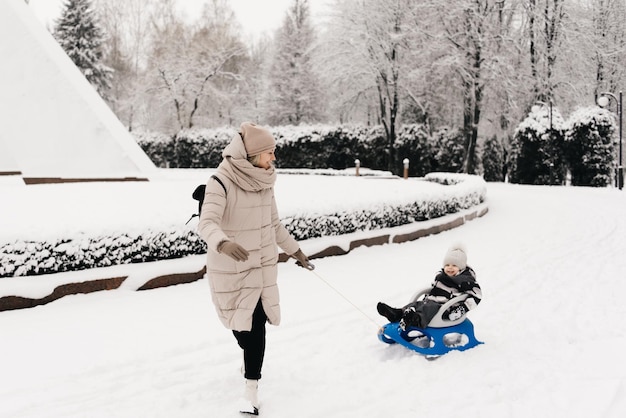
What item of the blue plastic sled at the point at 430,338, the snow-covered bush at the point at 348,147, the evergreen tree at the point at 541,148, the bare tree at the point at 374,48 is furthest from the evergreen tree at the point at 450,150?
the blue plastic sled at the point at 430,338

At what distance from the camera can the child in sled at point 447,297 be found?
383cm

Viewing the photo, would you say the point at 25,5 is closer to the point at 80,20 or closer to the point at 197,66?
the point at 197,66

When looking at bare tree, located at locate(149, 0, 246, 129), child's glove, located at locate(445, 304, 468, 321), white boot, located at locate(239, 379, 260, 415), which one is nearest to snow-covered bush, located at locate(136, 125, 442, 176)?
bare tree, located at locate(149, 0, 246, 129)

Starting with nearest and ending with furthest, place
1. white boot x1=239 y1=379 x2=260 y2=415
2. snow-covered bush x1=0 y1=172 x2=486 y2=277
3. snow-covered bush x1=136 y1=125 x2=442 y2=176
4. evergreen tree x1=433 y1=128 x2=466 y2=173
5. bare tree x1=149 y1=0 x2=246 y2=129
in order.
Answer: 1. white boot x1=239 y1=379 x2=260 y2=415
2. snow-covered bush x1=0 y1=172 x2=486 y2=277
3. evergreen tree x1=433 y1=128 x2=466 y2=173
4. snow-covered bush x1=136 y1=125 x2=442 y2=176
5. bare tree x1=149 y1=0 x2=246 y2=129

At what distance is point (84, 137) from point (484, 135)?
2593 cm

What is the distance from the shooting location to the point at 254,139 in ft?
9.52

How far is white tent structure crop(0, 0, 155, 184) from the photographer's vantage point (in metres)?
8.63

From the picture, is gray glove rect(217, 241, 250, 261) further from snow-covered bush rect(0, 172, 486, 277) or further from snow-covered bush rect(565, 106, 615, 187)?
snow-covered bush rect(565, 106, 615, 187)

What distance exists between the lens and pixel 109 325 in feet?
14.7

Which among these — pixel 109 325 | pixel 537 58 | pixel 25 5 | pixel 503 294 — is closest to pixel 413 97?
pixel 537 58

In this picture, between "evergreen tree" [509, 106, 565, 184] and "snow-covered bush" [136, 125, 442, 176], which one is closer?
"evergreen tree" [509, 106, 565, 184]

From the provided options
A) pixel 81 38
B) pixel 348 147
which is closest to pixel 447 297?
pixel 348 147

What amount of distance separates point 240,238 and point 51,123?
732 cm

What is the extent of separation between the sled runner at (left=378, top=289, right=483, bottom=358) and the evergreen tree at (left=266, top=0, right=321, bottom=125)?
94.9ft
